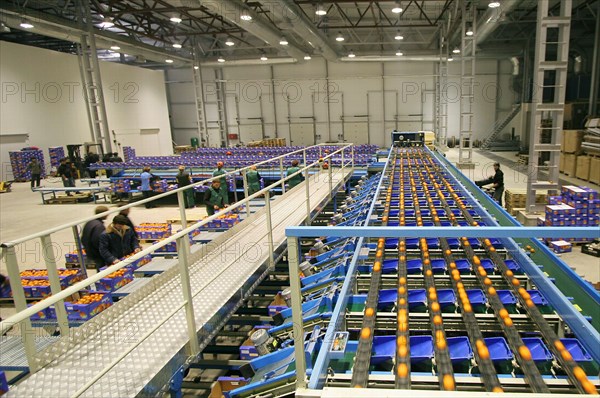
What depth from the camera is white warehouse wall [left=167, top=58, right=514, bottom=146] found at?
2494cm

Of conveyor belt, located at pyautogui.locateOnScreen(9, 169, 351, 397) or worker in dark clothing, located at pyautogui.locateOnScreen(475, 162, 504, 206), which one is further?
worker in dark clothing, located at pyautogui.locateOnScreen(475, 162, 504, 206)

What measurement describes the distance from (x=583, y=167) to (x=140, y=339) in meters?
15.7

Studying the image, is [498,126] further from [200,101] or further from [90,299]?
[90,299]

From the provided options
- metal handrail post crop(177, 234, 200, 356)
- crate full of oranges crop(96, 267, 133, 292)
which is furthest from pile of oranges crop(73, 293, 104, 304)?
metal handrail post crop(177, 234, 200, 356)

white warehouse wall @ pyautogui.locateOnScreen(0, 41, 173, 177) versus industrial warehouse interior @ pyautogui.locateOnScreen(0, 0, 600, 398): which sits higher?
white warehouse wall @ pyautogui.locateOnScreen(0, 41, 173, 177)

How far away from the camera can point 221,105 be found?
27.1 metres

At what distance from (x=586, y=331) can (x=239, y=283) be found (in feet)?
9.42

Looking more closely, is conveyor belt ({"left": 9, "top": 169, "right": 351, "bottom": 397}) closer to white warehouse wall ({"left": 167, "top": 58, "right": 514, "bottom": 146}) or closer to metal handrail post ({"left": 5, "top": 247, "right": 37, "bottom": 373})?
metal handrail post ({"left": 5, "top": 247, "right": 37, "bottom": 373})

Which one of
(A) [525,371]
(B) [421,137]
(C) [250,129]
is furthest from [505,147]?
(A) [525,371]

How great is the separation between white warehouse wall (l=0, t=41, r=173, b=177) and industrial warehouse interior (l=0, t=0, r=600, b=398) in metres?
0.10

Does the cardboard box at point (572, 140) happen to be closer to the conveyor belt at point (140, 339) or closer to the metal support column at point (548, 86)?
the metal support column at point (548, 86)

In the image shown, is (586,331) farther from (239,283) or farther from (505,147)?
(505,147)

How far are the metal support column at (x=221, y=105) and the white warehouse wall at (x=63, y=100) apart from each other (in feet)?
12.9

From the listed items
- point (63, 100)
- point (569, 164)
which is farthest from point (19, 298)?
point (63, 100)
